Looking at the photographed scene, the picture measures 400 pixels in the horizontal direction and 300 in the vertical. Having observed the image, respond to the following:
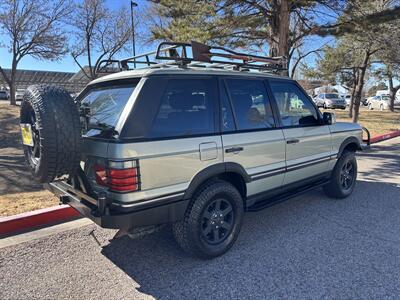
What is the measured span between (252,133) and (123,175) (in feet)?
5.08

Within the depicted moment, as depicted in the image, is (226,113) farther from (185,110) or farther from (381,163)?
(381,163)

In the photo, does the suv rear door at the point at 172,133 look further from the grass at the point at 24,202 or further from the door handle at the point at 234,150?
the grass at the point at 24,202

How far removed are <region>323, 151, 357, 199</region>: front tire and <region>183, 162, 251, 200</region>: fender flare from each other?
88.4 inches

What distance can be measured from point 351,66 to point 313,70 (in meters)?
2.34

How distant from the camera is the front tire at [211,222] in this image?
3080 mm

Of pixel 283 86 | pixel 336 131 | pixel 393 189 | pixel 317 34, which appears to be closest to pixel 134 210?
pixel 283 86

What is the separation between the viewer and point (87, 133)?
3.02m

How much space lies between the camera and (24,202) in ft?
15.1

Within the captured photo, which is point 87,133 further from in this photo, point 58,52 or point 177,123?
point 58,52

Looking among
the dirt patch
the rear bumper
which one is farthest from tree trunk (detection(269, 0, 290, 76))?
the rear bumper

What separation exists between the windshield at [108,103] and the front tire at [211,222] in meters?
1.07

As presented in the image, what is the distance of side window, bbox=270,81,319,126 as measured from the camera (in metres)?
4.01

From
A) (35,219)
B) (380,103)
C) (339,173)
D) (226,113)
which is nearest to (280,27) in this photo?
(339,173)

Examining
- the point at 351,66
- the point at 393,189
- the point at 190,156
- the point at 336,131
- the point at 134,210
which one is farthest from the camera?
the point at 351,66
